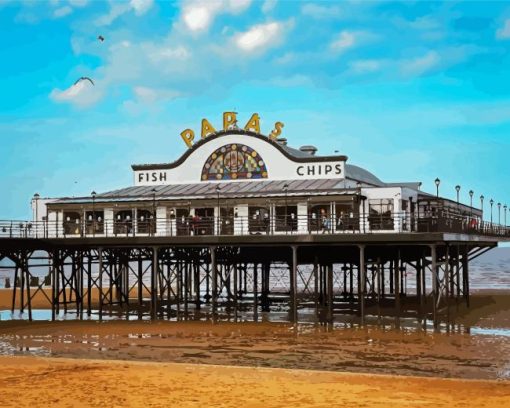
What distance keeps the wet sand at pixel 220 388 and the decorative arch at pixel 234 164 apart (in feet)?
65.0

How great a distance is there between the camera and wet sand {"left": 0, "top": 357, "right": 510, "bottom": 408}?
1773 centimetres

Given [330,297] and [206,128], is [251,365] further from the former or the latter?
[206,128]

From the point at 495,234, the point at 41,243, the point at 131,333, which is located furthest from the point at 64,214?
the point at 495,234

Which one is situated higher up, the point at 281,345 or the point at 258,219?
the point at 258,219

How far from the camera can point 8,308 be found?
47.0 metres

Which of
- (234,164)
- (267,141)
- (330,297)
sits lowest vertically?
(330,297)

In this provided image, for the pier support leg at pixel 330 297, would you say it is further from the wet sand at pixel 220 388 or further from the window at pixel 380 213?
the wet sand at pixel 220 388

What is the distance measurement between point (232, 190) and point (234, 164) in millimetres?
2610

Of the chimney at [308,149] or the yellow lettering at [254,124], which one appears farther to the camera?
the chimney at [308,149]

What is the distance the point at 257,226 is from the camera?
117 ft

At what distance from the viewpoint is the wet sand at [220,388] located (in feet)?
58.2

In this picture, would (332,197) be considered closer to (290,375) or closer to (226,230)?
(226,230)

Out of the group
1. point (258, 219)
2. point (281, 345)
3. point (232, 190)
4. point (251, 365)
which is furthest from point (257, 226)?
point (251, 365)

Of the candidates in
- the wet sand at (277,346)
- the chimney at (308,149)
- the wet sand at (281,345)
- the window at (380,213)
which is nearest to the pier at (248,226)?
the window at (380,213)
